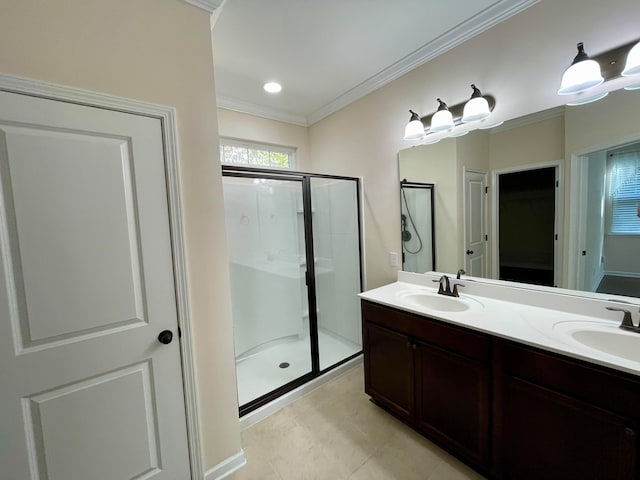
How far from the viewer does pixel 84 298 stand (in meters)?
1.13

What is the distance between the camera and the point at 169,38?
1283mm

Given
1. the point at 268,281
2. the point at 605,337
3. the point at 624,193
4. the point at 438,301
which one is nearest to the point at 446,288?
the point at 438,301

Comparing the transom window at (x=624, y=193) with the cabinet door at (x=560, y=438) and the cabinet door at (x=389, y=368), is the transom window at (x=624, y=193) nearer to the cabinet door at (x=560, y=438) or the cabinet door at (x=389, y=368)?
the cabinet door at (x=560, y=438)

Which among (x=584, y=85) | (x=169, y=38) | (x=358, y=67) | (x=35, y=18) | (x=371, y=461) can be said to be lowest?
(x=371, y=461)

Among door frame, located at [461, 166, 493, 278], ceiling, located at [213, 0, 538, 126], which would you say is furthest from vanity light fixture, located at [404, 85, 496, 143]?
ceiling, located at [213, 0, 538, 126]

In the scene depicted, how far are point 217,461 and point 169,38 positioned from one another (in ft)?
7.51

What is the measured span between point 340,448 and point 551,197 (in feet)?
6.74

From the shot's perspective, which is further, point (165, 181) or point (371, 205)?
point (371, 205)

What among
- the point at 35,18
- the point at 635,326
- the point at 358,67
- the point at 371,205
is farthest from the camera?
the point at 371,205

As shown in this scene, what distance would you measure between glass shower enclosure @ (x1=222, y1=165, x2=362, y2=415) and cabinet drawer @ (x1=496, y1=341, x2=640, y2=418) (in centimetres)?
153

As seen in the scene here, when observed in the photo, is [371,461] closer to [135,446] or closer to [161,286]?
[135,446]

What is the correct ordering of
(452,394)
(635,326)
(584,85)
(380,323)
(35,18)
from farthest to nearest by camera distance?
(380,323)
(452,394)
(584,85)
(635,326)
(35,18)

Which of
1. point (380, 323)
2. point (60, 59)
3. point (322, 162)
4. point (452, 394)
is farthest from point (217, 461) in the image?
point (322, 162)

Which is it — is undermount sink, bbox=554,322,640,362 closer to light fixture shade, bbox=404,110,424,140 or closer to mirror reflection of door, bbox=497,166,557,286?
mirror reflection of door, bbox=497,166,557,286
